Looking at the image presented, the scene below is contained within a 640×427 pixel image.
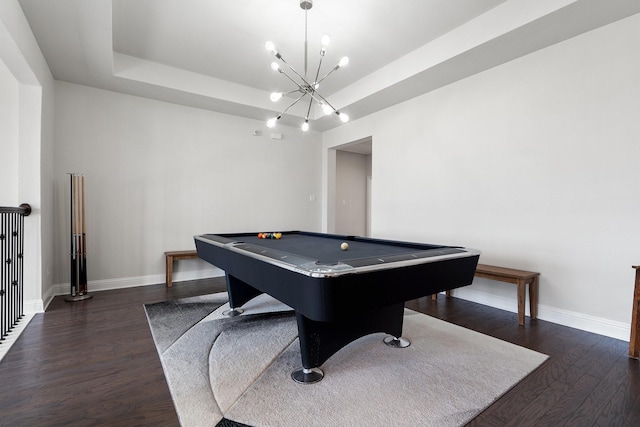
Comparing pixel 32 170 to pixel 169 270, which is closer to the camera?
pixel 32 170

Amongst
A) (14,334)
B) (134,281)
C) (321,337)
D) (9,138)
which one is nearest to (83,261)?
(134,281)

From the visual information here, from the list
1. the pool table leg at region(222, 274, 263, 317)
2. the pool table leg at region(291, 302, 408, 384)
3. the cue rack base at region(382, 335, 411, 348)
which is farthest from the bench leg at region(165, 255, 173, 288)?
the cue rack base at region(382, 335, 411, 348)

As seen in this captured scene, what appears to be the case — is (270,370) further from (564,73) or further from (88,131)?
(88,131)

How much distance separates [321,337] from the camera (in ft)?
6.12

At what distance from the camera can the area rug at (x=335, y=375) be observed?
4.97 ft

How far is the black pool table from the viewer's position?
1.42 meters

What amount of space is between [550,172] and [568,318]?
1.32m

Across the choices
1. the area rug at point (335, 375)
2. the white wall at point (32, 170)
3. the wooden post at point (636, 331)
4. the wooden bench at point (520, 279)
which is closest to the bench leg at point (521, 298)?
the wooden bench at point (520, 279)

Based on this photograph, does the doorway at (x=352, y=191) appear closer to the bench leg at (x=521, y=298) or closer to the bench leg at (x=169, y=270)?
the bench leg at (x=169, y=270)

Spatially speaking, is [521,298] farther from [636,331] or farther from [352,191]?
[352,191]

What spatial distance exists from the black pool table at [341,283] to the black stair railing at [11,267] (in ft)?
5.33

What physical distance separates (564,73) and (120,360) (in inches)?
166

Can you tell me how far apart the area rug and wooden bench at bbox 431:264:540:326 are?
630 mm

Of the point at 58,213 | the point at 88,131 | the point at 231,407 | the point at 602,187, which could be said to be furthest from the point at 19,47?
the point at 602,187
